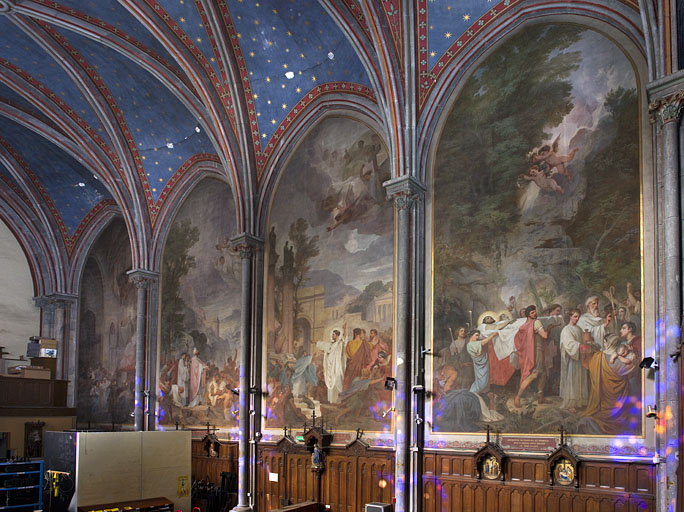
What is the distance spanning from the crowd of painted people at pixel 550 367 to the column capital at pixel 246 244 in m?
7.94

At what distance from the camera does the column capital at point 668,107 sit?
12656 millimetres

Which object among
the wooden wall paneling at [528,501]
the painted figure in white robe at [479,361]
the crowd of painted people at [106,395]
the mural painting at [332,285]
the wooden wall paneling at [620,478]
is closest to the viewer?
the wooden wall paneling at [620,478]

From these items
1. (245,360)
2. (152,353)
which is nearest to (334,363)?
(245,360)

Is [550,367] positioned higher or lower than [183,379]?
higher

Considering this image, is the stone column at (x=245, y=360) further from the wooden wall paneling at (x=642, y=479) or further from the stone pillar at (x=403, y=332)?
the wooden wall paneling at (x=642, y=479)

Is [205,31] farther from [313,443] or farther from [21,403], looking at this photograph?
[21,403]

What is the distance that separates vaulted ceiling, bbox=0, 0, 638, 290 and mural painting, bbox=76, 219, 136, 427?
382cm

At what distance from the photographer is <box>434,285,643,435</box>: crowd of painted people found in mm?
→ 13461

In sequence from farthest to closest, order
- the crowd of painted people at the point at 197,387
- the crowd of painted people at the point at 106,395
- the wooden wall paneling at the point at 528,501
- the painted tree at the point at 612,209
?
the crowd of painted people at the point at 106,395, the crowd of painted people at the point at 197,387, the wooden wall paneling at the point at 528,501, the painted tree at the point at 612,209

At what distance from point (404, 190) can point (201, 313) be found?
10.5 metres

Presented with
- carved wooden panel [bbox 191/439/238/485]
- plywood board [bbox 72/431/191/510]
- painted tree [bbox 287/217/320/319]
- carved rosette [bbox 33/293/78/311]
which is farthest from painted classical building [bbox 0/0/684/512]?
carved rosette [bbox 33/293/78/311]

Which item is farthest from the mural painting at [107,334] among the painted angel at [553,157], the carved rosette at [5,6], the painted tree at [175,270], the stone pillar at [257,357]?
the painted angel at [553,157]

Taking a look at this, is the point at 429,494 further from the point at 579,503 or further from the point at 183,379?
the point at 183,379

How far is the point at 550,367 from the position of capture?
14508mm
